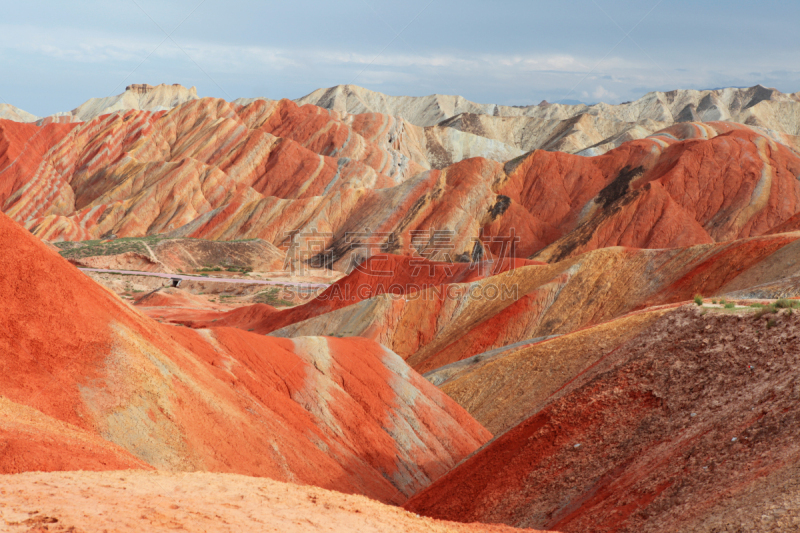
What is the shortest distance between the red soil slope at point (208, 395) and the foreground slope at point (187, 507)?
1378 millimetres

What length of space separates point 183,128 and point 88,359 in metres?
99.0

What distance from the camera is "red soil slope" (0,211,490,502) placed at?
12766mm

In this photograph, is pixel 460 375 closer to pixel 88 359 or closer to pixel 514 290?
pixel 514 290

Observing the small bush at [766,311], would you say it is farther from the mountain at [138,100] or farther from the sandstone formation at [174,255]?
the mountain at [138,100]

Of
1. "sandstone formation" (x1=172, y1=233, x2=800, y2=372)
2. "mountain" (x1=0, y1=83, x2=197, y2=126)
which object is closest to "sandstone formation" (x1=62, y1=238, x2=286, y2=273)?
"sandstone formation" (x1=172, y1=233, x2=800, y2=372)

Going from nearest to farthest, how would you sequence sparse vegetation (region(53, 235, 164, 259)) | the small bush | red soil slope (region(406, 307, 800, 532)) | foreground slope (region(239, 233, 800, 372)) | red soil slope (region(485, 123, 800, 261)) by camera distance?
1. red soil slope (region(406, 307, 800, 532))
2. the small bush
3. foreground slope (region(239, 233, 800, 372))
4. red soil slope (region(485, 123, 800, 261))
5. sparse vegetation (region(53, 235, 164, 259))

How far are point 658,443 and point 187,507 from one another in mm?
8748

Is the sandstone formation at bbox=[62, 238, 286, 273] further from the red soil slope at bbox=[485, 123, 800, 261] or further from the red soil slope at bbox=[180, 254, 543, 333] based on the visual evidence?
the red soil slope at bbox=[485, 123, 800, 261]

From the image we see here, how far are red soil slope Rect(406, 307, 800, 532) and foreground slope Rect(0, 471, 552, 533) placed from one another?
8.84 ft

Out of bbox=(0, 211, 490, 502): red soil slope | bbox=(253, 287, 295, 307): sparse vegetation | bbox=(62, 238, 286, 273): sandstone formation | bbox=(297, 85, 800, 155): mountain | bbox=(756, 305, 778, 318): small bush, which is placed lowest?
bbox=(253, 287, 295, 307): sparse vegetation

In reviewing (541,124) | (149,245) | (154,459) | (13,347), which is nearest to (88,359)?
(13,347)

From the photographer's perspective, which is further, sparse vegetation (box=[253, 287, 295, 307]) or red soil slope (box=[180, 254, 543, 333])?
sparse vegetation (box=[253, 287, 295, 307])

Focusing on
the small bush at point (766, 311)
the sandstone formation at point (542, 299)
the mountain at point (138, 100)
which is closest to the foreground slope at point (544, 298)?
the sandstone formation at point (542, 299)

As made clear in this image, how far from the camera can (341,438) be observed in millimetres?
18734
